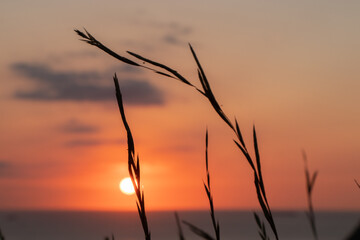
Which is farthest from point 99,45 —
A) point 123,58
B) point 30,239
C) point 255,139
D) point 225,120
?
point 30,239

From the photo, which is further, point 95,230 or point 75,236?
point 95,230

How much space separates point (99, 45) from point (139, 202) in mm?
439

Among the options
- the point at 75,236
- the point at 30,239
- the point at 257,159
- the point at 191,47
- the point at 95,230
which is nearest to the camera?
the point at 191,47

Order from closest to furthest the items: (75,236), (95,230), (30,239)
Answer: (30,239), (75,236), (95,230)

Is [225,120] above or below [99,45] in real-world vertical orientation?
below

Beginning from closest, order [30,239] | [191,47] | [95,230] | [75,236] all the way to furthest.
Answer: [191,47], [30,239], [75,236], [95,230]

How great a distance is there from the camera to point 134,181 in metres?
1.55

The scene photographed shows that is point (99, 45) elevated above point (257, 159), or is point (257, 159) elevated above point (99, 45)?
point (99, 45)

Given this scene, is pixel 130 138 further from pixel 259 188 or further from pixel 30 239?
pixel 30 239

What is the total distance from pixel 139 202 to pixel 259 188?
0.33 metres

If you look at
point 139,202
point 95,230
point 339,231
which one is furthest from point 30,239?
point 139,202

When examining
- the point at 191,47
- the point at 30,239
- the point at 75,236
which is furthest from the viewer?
the point at 75,236

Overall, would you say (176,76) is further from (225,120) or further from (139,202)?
(139,202)

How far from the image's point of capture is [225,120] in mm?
1481
